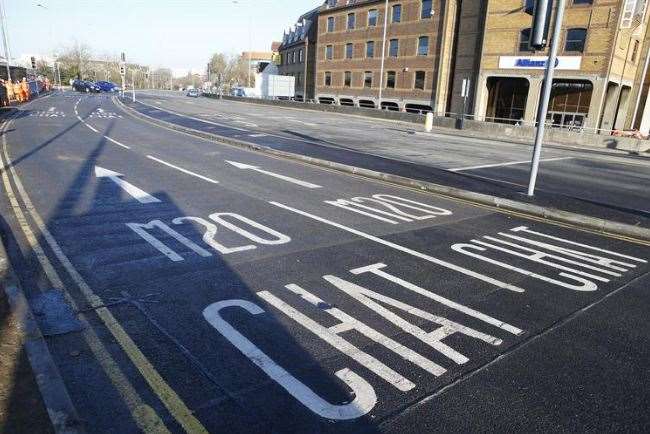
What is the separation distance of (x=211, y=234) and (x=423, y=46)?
4783 centimetres

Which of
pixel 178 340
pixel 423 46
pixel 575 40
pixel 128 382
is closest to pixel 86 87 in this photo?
pixel 423 46

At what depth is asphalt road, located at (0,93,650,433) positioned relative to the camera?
3490 mm

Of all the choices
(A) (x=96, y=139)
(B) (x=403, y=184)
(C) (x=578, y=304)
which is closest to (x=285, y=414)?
(C) (x=578, y=304)

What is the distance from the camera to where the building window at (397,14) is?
51.8 m

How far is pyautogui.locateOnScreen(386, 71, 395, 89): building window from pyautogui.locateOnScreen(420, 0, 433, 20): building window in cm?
689

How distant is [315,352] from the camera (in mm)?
4199

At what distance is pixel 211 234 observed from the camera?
744cm

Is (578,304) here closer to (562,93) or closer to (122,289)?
(122,289)

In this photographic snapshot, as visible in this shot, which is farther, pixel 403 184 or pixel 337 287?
pixel 403 184

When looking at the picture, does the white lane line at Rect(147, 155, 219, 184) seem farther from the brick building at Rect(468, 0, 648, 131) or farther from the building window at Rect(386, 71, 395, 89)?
the building window at Rect(386, 71, 395, 89)

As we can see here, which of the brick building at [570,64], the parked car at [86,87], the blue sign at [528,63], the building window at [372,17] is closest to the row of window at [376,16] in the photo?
the building window at [372,17]

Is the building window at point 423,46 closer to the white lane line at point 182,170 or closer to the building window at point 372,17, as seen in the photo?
the building window at point 372,17

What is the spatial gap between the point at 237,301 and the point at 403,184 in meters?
8.30

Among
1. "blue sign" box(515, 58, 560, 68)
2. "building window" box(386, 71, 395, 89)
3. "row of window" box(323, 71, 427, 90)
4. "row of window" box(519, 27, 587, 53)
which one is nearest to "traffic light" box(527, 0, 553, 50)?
"blue sign" box(515, 58, 560, 68)
